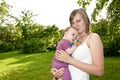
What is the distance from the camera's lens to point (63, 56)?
3.11 metres

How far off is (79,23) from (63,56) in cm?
46

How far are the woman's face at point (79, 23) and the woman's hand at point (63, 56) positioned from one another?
361mm

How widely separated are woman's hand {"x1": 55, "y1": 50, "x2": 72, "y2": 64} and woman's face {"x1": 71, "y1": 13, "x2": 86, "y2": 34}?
0.36m

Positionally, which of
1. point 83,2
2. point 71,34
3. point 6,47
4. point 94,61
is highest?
point 83,2

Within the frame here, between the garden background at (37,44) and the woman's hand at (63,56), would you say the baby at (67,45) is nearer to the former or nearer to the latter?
the woman's hand at (63,56)

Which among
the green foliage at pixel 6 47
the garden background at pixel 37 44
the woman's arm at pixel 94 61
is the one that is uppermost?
the woman's arm at pixel 94 61

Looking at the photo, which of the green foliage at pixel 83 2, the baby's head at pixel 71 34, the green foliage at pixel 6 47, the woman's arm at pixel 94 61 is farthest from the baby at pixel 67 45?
the green foliage at pixel 6 47

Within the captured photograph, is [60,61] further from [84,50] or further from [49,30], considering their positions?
[49,30]

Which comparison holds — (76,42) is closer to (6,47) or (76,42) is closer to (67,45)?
(67,45)

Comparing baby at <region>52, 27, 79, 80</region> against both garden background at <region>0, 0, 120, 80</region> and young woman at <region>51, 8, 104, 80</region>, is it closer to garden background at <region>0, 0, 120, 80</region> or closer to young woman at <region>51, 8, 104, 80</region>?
young woman at <region>51, 8, 104, 80</region>

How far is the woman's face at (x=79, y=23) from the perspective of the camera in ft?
10.5

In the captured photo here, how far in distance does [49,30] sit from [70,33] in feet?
102

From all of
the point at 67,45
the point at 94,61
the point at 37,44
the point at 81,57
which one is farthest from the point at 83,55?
the point at 37,44

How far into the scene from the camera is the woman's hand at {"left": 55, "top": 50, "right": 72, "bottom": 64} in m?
3.05
